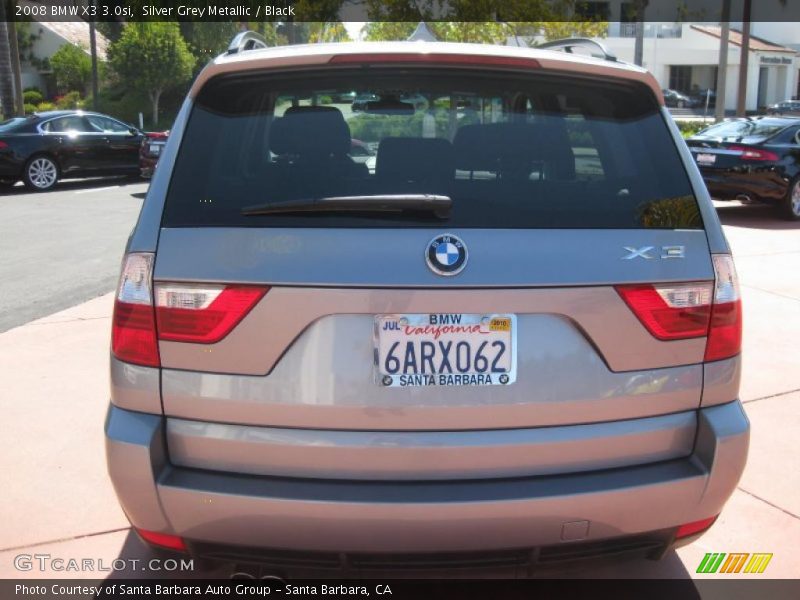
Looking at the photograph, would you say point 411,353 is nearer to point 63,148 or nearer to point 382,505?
point 382,505

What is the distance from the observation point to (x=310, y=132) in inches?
105

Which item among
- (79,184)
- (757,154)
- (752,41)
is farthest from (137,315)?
(752,41)

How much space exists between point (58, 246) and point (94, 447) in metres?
6.19

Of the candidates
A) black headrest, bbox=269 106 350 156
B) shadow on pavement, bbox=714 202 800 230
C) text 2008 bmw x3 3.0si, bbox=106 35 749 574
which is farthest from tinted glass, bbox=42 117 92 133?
text 2008 bmw x3 3.0si, bbox=106 35 749 574

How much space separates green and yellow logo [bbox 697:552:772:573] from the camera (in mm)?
3180

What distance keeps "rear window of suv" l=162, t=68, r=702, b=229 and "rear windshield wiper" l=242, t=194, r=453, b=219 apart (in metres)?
0.02

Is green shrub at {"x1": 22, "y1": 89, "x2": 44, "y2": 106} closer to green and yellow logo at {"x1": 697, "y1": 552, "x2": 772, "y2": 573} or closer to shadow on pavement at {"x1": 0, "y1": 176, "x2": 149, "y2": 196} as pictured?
shadow on pavement at {"x1": 0, "y1": 176, "x2": 149, "y2": 196}

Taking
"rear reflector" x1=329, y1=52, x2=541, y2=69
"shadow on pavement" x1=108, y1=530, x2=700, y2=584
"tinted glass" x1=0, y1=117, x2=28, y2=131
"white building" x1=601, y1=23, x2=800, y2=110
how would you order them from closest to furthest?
"rear reflector" x1=329, y1=52, x2=541, y2=69 < "shadow on pavement" x1=108, y1=530, x2=700, y2=584 < "tinted glass" x1=0, y1=117, x2=28, y2=131 < "white building" x1=601, y1=23, x2=800, y2=110

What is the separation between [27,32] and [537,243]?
63.2 m

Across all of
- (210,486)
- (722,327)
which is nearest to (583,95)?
(722,327)

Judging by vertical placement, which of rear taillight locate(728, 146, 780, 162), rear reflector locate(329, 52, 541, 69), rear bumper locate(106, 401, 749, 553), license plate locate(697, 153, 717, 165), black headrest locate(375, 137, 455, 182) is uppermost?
rear reflector locate(329, 52, 541, 69)

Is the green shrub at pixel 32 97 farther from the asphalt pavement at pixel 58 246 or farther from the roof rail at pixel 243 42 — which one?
the roof rail at pixel 243 42

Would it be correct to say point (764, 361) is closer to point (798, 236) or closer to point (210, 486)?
point (210, 486)

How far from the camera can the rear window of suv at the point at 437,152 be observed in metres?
2.35
